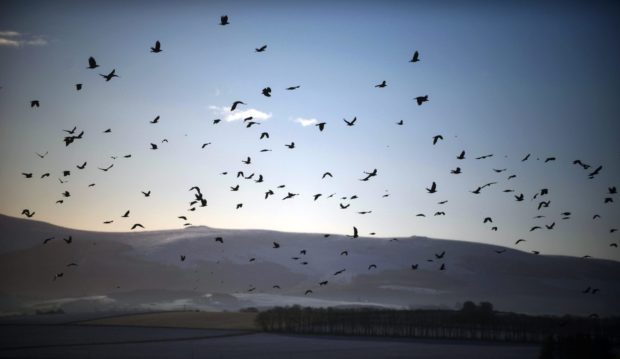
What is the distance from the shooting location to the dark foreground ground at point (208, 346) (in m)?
81.4

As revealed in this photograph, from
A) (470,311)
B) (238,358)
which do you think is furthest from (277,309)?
(238,358)

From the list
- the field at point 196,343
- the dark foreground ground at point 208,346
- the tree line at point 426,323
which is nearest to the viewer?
the dark foreground ground at point 208,346

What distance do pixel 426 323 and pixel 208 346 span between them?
54779 millimetres

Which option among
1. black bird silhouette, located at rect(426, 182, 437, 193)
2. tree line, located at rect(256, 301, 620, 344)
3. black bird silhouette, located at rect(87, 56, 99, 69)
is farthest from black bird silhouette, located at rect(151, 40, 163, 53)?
tree line, located at rect(256, 301, 620, 344)

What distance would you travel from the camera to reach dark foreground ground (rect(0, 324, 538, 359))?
8138 centimetres

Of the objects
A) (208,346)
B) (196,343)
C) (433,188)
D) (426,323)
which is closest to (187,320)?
(196,343)

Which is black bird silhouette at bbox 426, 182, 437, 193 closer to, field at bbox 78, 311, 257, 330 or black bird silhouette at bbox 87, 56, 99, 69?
black bird silhouette at bbox 87, 56, 99, 69

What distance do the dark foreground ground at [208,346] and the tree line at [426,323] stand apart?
11704mm

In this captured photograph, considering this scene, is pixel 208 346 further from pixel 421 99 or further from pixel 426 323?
pixel 421 99

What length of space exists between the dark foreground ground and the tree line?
11.7 meters

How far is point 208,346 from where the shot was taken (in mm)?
91750

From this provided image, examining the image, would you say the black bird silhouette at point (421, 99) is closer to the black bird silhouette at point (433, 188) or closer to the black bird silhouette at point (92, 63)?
the black bird silhouette at point (433, 188)

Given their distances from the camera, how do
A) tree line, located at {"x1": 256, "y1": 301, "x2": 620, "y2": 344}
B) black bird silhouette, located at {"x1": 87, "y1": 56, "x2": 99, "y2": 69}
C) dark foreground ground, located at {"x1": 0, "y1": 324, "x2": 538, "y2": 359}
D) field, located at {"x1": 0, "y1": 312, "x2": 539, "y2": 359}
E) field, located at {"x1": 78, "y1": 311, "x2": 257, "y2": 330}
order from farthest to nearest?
field, located at {"x1": 78, "y1": 311, "x2": 257, "y2": 330}
tree line, located at {"x1": 256, "y1": 301, "x2": 620, "y2": 344}
field, located at {"x1": 0, "y1": 312, "x2": 539, "y2": 359}
dark foreground ground, located at {"x1": 0, "y1": 324, "x2": 538, "y2": 359}
black bird silhouette, located at {"x1": 87, "y1": 56, "x2": 99, "y2": 69}

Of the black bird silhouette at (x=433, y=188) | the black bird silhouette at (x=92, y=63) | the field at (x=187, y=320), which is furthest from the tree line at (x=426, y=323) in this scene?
the black bird silhouette at (x=92, y=63)
